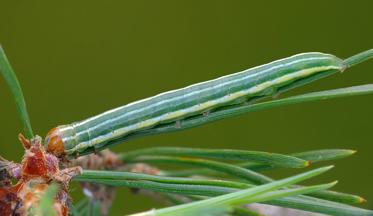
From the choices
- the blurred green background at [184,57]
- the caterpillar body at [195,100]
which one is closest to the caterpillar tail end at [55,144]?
the caterpillar body at [195,100]

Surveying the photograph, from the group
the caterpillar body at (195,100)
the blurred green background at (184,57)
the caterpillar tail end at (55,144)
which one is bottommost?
the caterpillar tail end at (55,144)

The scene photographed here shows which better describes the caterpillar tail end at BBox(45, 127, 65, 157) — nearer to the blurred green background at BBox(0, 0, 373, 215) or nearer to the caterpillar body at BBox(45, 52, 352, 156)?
the caterpillar body at BBox(45, 52, 352, 156)

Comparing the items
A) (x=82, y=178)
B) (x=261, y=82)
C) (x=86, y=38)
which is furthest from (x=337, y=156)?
(x=86, y=38)

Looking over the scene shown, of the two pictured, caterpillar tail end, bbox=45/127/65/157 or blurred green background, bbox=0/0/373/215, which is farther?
blurred green background, bbox=0/0/373/215

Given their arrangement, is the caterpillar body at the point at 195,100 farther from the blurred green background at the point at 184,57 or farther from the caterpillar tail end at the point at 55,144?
the blurred green background at the point at 184,57

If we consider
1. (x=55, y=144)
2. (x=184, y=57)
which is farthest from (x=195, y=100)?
(x=184, y=57)

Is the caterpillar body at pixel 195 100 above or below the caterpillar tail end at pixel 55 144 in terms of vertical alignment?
above

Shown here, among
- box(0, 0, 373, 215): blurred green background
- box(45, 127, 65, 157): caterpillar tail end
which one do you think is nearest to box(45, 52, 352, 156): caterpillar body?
box(45, 127, 65, 157): caterpillar tail end

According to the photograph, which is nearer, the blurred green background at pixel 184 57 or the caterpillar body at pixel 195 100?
the caterpillar body at pixel 195 100
